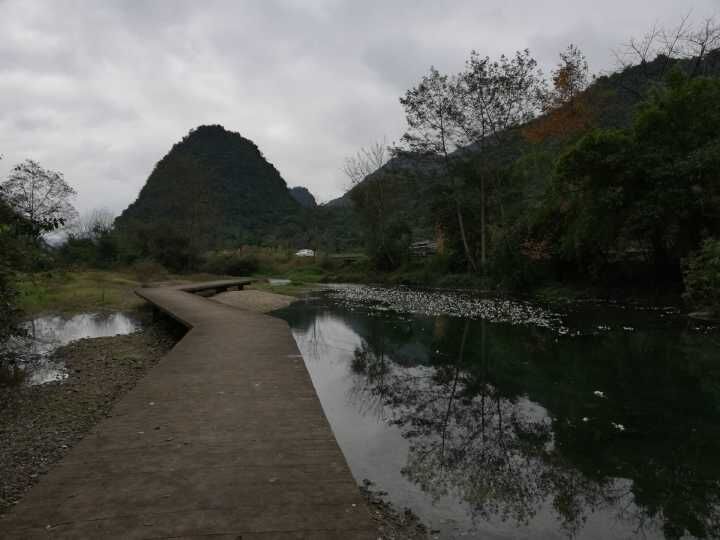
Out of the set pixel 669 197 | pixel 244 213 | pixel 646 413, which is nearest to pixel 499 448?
pixel 646 413

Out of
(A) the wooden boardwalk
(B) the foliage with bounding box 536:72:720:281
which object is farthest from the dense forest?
(A) the wooden boardwalk

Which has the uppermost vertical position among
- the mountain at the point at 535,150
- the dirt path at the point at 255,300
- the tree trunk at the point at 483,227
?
the mountain at the point at 535,150

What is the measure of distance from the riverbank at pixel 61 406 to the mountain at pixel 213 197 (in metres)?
31.2

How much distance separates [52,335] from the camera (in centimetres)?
1348

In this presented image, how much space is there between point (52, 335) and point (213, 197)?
35866 mm

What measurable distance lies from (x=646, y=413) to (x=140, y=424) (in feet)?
20.8

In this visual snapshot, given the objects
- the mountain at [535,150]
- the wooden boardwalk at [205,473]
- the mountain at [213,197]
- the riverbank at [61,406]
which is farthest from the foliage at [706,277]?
the mountain at [213,197]

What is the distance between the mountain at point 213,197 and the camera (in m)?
43.2

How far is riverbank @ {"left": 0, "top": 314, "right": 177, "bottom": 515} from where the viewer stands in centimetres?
474

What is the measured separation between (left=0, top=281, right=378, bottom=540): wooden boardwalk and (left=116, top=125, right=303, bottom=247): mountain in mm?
37176

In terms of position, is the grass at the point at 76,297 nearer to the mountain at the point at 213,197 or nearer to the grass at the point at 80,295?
the grass at the point at 80,295

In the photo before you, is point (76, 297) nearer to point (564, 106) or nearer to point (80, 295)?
point (80, 295)

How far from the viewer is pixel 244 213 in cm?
7394

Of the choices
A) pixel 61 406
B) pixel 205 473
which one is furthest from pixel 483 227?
pixel 205 473
